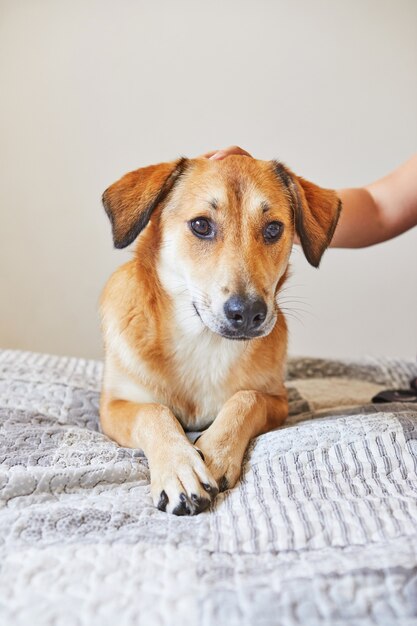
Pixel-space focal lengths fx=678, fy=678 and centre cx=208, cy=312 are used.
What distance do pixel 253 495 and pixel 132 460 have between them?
1.05 feet

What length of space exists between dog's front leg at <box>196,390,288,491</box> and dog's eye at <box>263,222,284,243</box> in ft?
1.25

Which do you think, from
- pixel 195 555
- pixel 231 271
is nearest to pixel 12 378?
pixel 231 271

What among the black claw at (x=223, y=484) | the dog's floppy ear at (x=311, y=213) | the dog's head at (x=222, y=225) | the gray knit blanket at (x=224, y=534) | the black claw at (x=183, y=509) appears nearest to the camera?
the gray knit blanket at (x=224, y=534)

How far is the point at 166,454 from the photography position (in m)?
1.36

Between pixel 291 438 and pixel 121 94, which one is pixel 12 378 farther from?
→ pixel 121 94

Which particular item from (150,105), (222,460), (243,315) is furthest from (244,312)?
(150,105)

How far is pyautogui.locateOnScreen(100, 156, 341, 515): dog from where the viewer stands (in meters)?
1.54

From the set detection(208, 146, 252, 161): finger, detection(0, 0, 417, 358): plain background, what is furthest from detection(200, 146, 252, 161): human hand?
detection(0, 0, 417, 358): plain background

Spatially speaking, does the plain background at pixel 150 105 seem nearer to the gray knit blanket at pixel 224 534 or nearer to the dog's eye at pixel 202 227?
the dog's eye at pixel 202 227

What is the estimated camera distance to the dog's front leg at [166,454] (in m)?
1.25

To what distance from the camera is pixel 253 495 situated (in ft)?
4.20

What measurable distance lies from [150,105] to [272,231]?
1.72m

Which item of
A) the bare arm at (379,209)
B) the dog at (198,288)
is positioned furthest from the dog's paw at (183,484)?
the bare arm at (379,209)

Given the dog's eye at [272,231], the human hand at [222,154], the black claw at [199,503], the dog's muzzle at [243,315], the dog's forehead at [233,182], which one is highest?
the human hand at [222,154]
